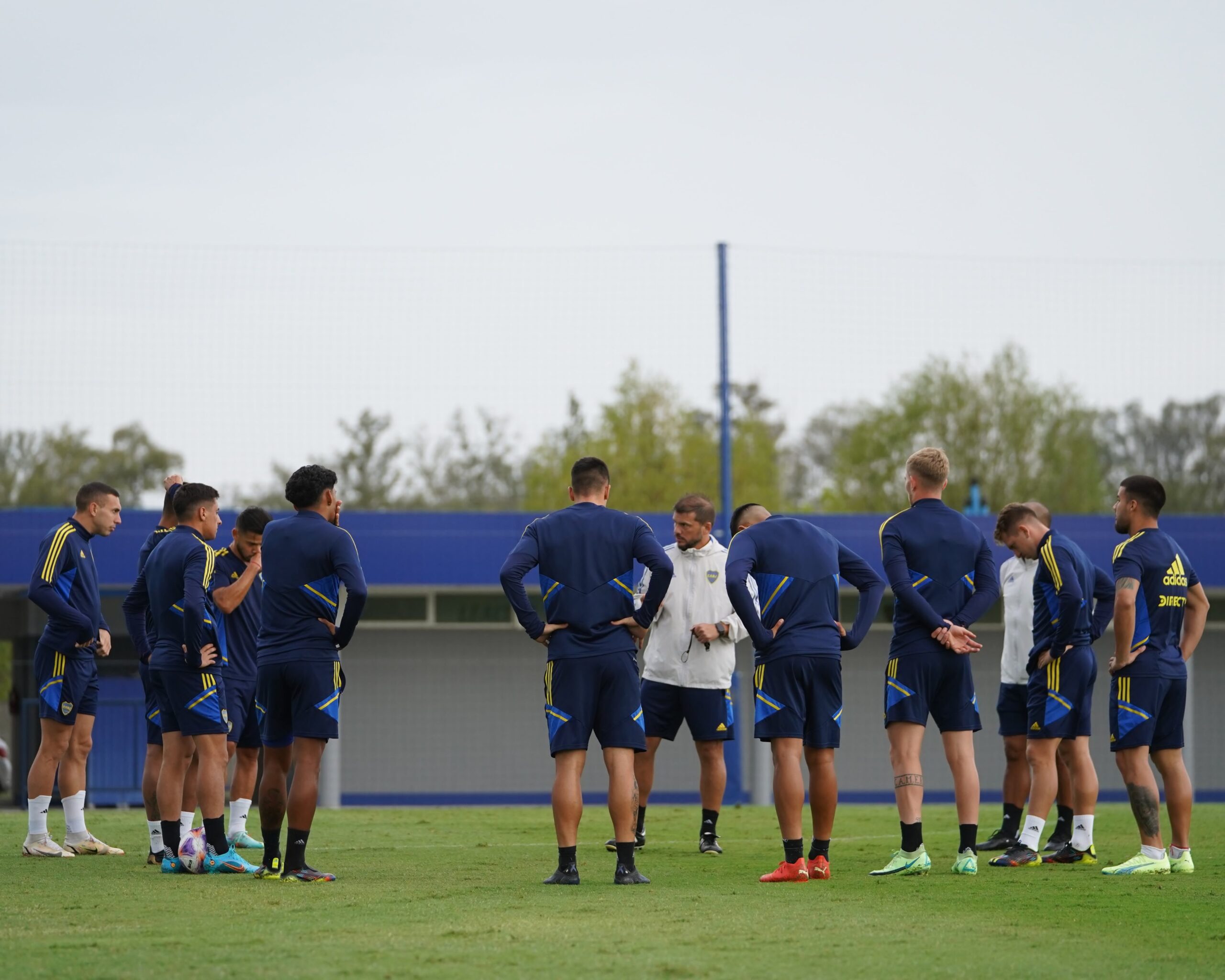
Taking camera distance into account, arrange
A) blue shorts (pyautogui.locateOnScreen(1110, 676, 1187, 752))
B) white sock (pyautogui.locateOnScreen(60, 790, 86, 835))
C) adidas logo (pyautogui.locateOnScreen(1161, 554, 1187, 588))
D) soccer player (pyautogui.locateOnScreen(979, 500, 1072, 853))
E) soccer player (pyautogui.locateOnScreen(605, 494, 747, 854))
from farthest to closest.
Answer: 1. soccer player (pyautogui.locateOnScreen(605, 494, 747, 854))
2. soccer player (pyautogui.locateOnScreen(979, 500, 1072, 853))
3. white sock (pyautogui.locateOnScreen(60, 790, 86, 835))
4. adidas logo (pyautogui.locateOnScreen(1161, 554, 1187, 588))
5. blue shorts (pyautogui.locateOnScreen(1110, 676, 1187, 752))

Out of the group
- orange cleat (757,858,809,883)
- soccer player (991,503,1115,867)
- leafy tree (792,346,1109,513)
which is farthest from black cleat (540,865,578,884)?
leafy tree (792,346,1109,513)

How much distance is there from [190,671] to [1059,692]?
15.6 feet

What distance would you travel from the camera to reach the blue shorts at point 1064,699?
856 cm

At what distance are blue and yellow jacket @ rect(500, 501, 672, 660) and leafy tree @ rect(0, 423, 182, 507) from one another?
18.7 meters

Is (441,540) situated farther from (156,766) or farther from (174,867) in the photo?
(174,867)

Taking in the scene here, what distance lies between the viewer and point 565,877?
23.9 feet

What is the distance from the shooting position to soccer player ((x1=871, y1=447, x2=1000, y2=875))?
305 inches

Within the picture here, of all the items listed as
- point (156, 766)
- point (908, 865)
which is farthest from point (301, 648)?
point (908, 865)

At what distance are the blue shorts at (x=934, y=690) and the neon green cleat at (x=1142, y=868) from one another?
3.49 ft

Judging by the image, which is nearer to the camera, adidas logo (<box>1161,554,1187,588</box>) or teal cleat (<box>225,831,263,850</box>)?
adidas logo (<box>1161,554,1187,588</box>)

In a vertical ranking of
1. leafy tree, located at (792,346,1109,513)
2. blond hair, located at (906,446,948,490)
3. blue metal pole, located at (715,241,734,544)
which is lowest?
blond hair, located at (906,446,948,490)

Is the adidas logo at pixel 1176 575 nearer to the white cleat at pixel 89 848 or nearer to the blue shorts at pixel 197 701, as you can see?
the blue shorts at pixel 197 701

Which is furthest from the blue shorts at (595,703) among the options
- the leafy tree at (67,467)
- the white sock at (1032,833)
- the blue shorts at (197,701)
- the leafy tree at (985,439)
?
the leafy tree at (985,439)

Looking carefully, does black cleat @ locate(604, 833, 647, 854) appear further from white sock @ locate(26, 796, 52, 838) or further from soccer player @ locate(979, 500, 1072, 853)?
white sock @ locate(26, 796, 52, 838)
